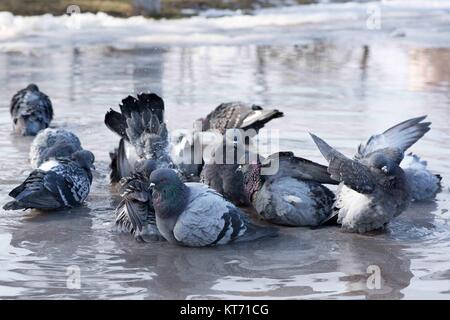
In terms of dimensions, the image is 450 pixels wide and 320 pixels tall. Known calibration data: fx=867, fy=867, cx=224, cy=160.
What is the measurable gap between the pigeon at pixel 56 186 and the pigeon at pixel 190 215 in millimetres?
975

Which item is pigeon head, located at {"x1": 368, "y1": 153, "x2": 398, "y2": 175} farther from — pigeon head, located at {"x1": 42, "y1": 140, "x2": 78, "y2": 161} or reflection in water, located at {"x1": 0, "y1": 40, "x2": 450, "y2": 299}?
pigeon head, located at {"x1": 42, "y1": 140, "x2": 78, "y2": 161}

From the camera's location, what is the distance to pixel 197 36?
15.8 meters

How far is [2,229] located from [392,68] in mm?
8624

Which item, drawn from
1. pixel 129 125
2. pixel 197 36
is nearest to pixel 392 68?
pixel 197 36

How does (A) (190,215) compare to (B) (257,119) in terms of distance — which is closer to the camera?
(A) (190,215)

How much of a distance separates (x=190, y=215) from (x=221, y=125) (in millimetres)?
2158

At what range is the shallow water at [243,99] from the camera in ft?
15.6

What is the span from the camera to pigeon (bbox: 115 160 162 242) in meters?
5.43

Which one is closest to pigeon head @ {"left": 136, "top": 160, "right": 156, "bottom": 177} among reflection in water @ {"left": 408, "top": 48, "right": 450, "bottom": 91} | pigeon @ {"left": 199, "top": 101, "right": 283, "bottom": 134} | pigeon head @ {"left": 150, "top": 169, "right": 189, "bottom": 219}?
pigeon head @ {"left": 150, "top": 169, "right": 189, "bottom": 219}

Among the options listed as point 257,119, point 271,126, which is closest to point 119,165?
point 257,119

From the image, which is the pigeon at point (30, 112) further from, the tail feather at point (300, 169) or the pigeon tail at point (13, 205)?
the tail feather at point (300, 169)

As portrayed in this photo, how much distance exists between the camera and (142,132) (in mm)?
6590

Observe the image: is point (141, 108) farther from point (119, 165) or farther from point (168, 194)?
point (168, 194)
